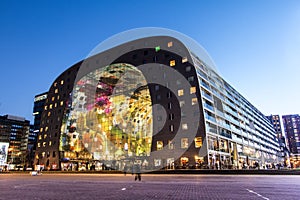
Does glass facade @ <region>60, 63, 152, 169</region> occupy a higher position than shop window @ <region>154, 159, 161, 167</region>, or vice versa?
glass facade @ <region>60, 63, 152, 169</region>

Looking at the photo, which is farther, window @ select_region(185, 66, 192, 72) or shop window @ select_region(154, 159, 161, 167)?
window @ select_region(185, 66, 192, 72)

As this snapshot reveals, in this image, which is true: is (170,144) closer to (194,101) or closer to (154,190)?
(194,101)

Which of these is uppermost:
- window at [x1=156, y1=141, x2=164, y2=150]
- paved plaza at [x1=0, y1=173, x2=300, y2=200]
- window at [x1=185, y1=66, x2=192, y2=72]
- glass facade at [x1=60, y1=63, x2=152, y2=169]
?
window at [x1=185, y1=66, x2=192, y2=72]

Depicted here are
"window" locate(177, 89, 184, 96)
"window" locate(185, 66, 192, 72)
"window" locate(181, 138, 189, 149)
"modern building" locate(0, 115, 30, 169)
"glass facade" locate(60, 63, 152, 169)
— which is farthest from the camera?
"modern building" locate(0, 115, 30, 169)

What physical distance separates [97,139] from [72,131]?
36.9 feet

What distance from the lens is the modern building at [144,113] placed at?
191 feet

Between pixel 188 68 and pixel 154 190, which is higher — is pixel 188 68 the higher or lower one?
the higher one

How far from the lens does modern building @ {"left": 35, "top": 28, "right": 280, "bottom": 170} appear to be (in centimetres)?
5809

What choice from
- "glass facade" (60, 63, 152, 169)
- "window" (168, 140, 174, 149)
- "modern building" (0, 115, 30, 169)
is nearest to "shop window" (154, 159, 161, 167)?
"glass facade" (60, 63, 152, 169)

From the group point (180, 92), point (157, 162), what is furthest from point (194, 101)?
point (157, 162)

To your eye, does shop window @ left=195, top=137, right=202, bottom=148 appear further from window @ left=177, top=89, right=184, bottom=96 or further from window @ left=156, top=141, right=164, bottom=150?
window @ left=177, top=89, right=184, bottom=96

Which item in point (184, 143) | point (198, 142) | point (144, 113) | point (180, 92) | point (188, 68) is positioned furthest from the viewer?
point (144, 113)

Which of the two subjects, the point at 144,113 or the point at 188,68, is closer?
the point at 188,68

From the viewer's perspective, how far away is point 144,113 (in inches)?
2707
